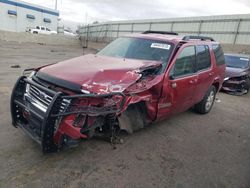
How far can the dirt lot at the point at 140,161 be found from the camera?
9.62 ft

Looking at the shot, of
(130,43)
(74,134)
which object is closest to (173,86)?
(130,43)

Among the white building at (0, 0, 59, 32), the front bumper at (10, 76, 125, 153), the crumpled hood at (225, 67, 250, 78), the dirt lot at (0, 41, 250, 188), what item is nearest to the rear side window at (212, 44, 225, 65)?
the dirt lot at (0, 41, 250, 188)

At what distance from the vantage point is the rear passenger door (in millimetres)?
5034

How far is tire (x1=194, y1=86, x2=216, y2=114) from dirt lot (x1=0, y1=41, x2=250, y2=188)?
104 centimetres

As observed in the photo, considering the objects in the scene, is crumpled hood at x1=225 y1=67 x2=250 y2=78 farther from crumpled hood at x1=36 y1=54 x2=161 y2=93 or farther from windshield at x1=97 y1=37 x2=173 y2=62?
crumpled hood at x1=36 y1=54 x2=161 y2=93

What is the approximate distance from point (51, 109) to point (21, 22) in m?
57.7

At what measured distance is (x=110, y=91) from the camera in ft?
10.3

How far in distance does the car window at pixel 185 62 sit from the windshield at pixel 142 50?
0.85ft

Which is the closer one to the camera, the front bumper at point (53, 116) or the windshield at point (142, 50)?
the front bumper at point (53, 116)

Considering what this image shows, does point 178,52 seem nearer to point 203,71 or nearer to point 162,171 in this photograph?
point 203,71

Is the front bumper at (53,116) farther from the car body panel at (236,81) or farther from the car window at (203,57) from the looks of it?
the car body panel at (236,81)

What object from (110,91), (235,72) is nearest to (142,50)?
(110,91)

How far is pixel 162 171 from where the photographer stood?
3.26 meters

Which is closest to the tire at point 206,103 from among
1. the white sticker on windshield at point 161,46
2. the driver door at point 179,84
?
the driver door at point 179,84
